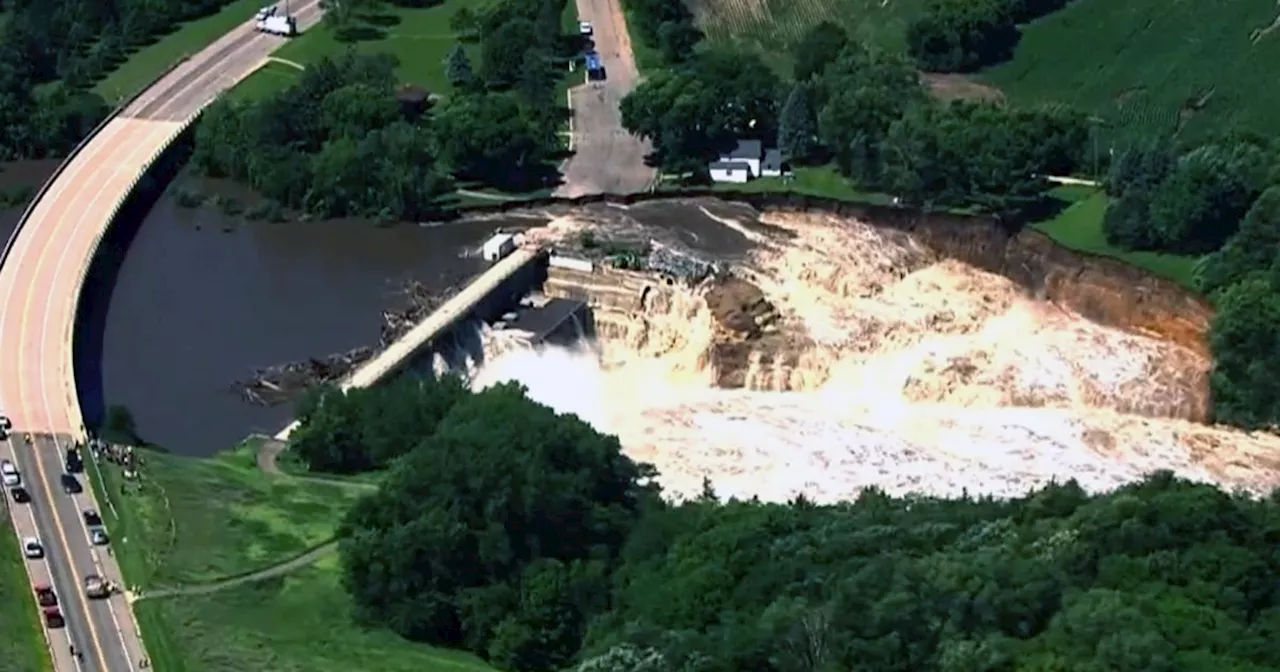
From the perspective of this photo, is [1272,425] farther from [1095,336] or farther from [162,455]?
[162,455]

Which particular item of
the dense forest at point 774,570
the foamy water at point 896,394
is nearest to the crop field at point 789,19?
the foamy water at point 896,394

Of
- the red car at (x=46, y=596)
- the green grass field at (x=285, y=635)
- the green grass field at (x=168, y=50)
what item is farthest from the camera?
the green grass field at (x=168, y=50)

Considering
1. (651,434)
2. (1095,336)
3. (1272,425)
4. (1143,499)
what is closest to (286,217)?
(651,434)

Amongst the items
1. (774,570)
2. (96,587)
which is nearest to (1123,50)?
(774,570)

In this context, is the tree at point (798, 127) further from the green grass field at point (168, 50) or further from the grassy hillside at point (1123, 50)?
the green grass field at point (168, 50)

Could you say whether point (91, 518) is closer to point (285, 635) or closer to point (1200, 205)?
point (285, 635)

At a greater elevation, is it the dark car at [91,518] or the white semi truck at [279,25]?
the white semi truck at [279,25]
